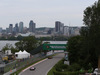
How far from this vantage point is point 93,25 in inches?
1277

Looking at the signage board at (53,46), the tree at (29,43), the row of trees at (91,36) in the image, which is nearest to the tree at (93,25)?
the row of trees at (91,36)

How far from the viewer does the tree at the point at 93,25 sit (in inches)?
1252

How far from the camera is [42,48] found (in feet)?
194

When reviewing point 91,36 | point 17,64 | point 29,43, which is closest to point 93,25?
point 91,36

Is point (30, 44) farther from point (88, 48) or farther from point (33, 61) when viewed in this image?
point (88, 48)

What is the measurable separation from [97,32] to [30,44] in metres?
48.0

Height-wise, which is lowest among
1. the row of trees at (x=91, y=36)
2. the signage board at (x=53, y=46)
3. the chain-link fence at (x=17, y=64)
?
the chain-link fence at (x=17, y=64)

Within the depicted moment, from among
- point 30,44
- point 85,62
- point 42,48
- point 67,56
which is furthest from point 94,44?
point 30,44

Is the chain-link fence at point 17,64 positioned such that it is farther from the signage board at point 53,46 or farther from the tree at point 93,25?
the signage board at point 53,46

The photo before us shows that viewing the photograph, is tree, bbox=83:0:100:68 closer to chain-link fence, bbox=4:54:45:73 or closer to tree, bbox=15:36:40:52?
chain-link fence, bbox=4:54:45:73

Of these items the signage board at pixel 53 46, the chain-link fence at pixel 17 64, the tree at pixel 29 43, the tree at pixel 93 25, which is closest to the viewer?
the chain-link fence at pixel 17 64

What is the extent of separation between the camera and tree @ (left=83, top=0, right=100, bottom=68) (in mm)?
31797

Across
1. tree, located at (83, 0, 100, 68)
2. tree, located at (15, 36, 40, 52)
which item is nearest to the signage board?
tree, located at (15, 36, 40, 52)

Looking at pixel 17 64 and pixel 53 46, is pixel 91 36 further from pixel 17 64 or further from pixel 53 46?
pixel 53 46
